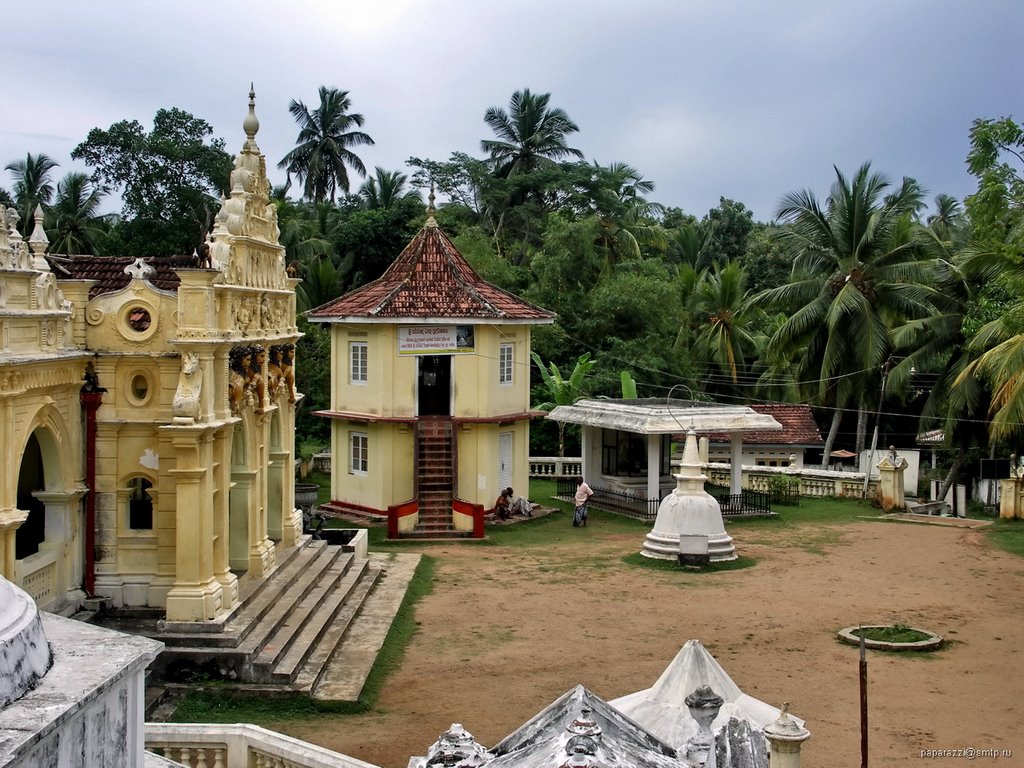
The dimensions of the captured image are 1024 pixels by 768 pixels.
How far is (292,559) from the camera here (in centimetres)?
1805

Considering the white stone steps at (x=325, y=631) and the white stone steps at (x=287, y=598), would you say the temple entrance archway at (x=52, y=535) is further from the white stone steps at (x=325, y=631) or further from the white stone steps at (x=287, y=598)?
the white stone steps at (x=325, y=631)

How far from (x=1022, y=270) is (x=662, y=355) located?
16.7 metres

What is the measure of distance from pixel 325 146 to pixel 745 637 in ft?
135

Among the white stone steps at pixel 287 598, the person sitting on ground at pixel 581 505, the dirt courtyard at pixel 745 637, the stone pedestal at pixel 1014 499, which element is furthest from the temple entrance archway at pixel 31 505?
the stone pedestal at pixel 1014 499

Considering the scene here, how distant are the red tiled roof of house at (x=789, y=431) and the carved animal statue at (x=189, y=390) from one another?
69.2ft

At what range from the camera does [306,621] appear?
50.7 ft

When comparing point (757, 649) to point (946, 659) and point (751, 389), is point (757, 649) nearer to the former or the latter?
point (946, 659)

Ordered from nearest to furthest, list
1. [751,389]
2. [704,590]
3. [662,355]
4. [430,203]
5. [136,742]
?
1. [136,742]
2. [704,590]
3. [430,203]
4. [662,355]
5. [751,389]

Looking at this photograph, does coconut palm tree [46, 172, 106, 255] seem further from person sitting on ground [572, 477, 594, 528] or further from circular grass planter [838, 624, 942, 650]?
circular grass planter [838, 624, 942, 650]

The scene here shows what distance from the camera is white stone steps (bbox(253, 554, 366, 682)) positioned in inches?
525

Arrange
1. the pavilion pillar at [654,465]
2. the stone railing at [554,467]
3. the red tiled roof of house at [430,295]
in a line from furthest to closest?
the stone railing at [554,467]
the pavilion pillar at [654,465]
the red tiled roof of house at [430,295]

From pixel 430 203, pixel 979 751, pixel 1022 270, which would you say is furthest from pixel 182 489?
pixel 430 203

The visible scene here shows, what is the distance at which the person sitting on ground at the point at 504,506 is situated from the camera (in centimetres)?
2595

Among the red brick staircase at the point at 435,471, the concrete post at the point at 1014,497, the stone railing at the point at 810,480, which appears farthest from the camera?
the stone railing at the point at 810,480
